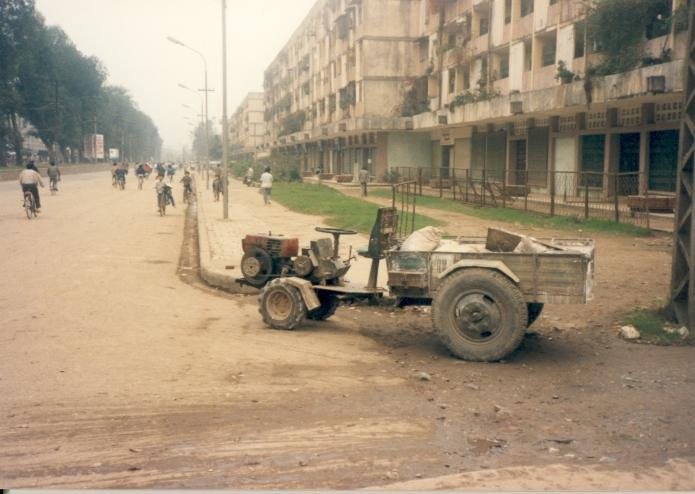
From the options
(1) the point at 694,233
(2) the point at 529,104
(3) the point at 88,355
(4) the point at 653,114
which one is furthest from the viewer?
(2) the point at 529,104

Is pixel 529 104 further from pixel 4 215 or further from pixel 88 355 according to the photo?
pixel 88 355

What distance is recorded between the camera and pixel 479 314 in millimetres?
5969

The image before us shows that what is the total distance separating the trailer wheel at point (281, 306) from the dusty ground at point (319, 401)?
139mm

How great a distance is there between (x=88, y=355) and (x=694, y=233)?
5.66 meters

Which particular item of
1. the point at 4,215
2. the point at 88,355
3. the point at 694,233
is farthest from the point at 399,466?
the point at 4,215

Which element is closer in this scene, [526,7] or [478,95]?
[526,7]

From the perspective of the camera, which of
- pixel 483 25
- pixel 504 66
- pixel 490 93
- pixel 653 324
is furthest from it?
pixel 483 25

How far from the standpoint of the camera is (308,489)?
360 cm

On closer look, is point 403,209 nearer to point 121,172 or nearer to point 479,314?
point 479,314

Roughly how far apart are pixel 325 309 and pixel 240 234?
29.8 ft

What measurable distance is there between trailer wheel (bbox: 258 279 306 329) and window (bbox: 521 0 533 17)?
1032 inches

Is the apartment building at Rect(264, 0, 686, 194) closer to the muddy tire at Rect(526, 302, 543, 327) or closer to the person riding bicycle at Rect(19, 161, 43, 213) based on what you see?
the muddy tire at Rect(526, 302, 543, 327)

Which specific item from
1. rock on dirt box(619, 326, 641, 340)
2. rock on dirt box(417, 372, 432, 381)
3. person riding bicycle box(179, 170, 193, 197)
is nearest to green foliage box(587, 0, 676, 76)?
person riding bicycle box(179, 170, 193, 197)

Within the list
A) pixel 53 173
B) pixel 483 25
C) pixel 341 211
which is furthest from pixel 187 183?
pixel 483 25
